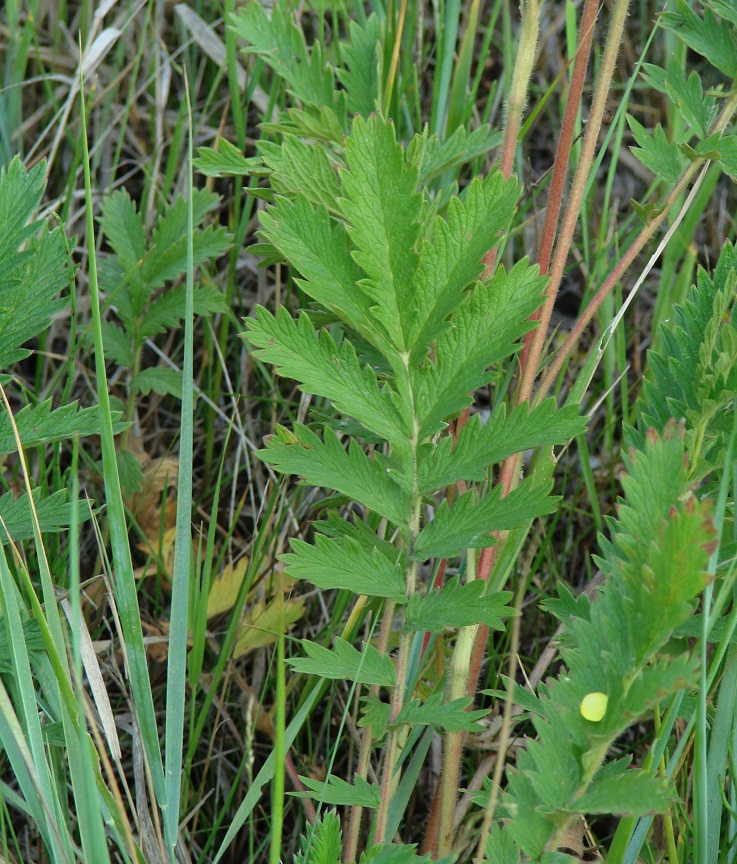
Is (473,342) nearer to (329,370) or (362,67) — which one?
(329,370)

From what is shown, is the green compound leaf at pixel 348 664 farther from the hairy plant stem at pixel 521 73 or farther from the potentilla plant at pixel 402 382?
the hairy plant stem at pixel 521 73

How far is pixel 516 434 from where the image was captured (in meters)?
0.98

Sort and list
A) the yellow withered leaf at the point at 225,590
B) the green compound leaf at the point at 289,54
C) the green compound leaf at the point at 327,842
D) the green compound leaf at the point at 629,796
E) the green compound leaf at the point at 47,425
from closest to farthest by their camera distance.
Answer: the green compound leaf at the point at 629,796
the green compound leaf at the point at 327,842
the green compound leaf at the point at 47,425
the green compound leaf at the point at 289,54
the yellow withered leaf at the point at 225,590

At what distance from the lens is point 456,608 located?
99 cm

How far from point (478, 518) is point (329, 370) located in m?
0.23

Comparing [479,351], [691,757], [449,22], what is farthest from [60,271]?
[691,757]

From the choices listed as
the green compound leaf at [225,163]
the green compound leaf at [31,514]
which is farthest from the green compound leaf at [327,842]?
the green compound leaf at [225,163]

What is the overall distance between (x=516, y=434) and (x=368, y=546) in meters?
0.23

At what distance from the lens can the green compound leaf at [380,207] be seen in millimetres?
928

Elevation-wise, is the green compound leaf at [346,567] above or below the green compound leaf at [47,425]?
below

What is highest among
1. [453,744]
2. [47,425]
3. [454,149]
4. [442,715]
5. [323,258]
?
[454,149]

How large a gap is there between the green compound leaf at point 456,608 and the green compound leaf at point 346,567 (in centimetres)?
3

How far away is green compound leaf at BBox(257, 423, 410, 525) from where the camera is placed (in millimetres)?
1009

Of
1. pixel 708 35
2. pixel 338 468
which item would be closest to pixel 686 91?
pixel 708 35
